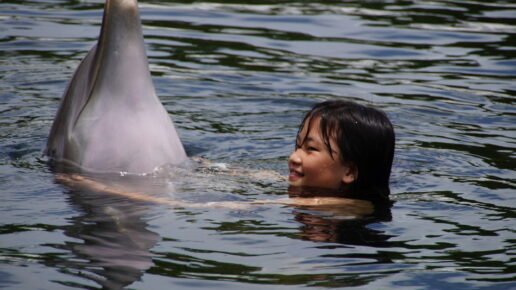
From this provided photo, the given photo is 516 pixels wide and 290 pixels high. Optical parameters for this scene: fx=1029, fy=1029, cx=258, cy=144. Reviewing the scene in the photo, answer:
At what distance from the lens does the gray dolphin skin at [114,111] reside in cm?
553

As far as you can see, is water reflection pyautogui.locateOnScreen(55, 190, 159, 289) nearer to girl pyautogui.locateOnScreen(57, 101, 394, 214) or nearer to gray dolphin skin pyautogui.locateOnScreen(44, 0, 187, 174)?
gray dolphin skin pyautogui.locateOnScreen(44, 0, 187, 174)

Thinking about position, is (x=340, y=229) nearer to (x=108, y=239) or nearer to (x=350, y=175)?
(x=350, y=175)

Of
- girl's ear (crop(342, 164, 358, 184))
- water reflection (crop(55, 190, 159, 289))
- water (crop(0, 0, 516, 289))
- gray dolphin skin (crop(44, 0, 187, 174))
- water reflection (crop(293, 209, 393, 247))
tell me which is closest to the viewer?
water reflection (crop(55, 190, 159, 289))

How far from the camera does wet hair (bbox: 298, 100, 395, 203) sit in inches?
226

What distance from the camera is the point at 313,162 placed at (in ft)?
18.8

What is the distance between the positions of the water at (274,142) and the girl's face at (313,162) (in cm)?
19

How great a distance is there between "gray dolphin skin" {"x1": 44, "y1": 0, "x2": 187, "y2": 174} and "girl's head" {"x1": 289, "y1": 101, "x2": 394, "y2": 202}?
2.57ft

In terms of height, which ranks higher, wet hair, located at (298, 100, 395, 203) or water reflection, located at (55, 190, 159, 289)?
wet hair, located at (298, 100, 395, 203)

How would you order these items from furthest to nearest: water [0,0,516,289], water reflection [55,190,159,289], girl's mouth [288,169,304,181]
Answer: girl's mouth [288,169,304,181] → water [0,0,516,289] → water reflection [55,190,159,289]

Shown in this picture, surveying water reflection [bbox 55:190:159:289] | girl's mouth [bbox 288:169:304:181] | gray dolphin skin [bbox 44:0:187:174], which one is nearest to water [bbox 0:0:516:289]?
water reflection [bbox 55:190:159:289]

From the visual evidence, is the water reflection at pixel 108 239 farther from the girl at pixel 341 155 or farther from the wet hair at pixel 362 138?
the wet hair at pixel 362 138

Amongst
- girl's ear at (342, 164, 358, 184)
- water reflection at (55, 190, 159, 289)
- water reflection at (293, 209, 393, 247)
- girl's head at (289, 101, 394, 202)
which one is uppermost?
girl's head at (289, 101, 394, 202)

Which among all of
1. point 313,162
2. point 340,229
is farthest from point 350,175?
point 340,229

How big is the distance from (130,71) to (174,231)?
1042 mm
